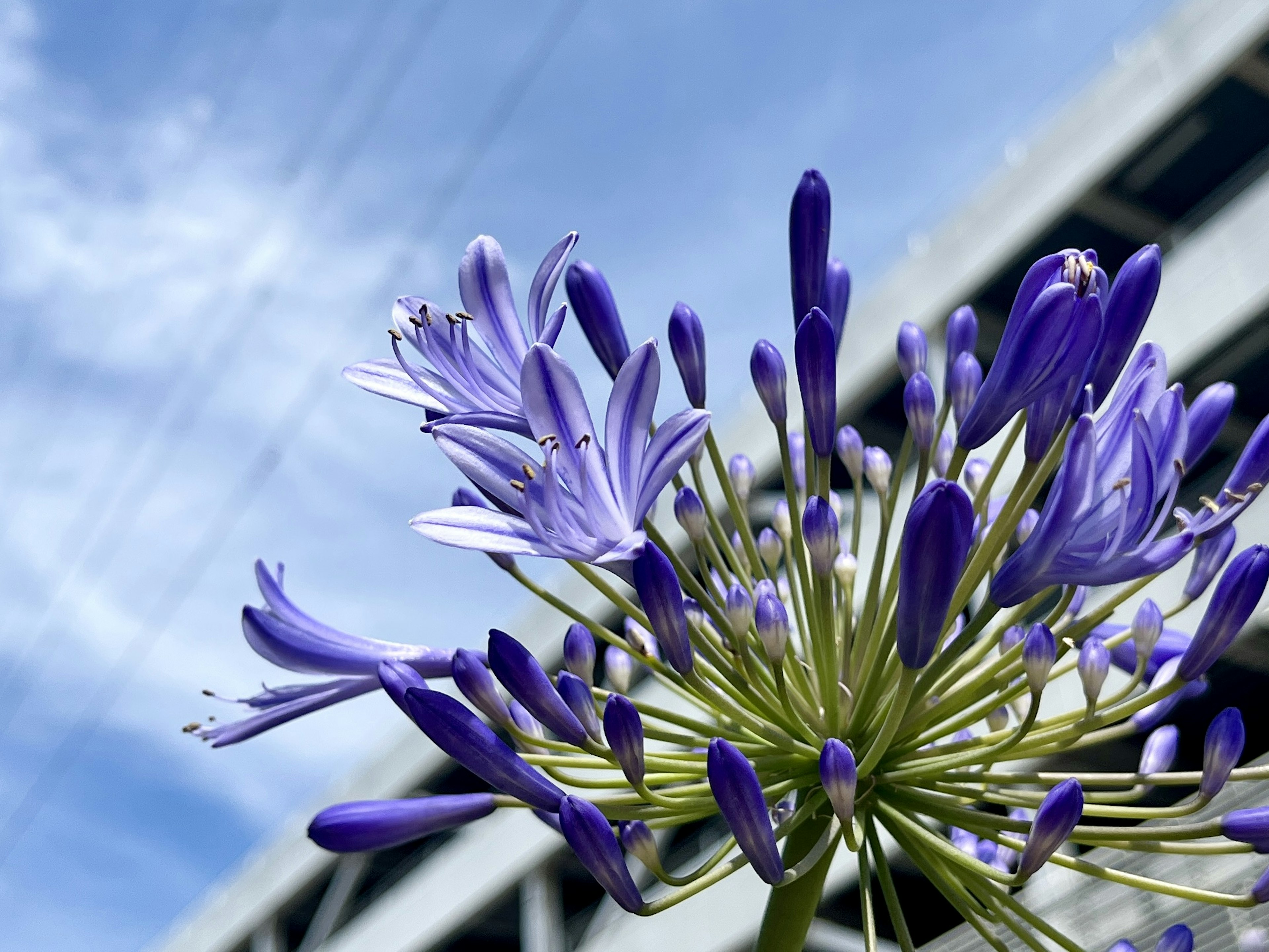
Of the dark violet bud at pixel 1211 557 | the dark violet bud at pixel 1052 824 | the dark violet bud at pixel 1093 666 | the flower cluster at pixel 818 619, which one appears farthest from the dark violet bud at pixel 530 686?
the dark violet bud at pixel 1211 557

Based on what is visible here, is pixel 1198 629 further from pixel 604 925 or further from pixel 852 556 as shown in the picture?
pixel 604 925

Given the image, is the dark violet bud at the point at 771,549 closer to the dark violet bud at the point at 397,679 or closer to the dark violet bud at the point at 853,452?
the dark violet bud at the point at 853,452

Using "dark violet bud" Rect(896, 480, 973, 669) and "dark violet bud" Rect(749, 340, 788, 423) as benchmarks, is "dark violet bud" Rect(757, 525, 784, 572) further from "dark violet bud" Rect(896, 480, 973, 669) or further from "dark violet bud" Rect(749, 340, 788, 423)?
"dark violet bud" Rect(896, 480, 973, 669)

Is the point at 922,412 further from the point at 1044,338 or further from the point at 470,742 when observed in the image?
the point at 470,742

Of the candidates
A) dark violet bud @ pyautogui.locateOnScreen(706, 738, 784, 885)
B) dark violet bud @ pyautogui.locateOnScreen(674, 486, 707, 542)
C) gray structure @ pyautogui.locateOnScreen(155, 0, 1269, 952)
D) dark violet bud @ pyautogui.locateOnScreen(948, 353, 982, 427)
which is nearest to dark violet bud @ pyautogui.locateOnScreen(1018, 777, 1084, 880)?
dark violet bud @ pyautogui.locateOnScreen(706, 738, 784, 885)

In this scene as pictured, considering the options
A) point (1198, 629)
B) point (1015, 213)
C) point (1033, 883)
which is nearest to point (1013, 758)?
point (1198, 629)

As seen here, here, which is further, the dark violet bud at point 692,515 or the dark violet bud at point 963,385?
the dark violet bud at point 963,385
